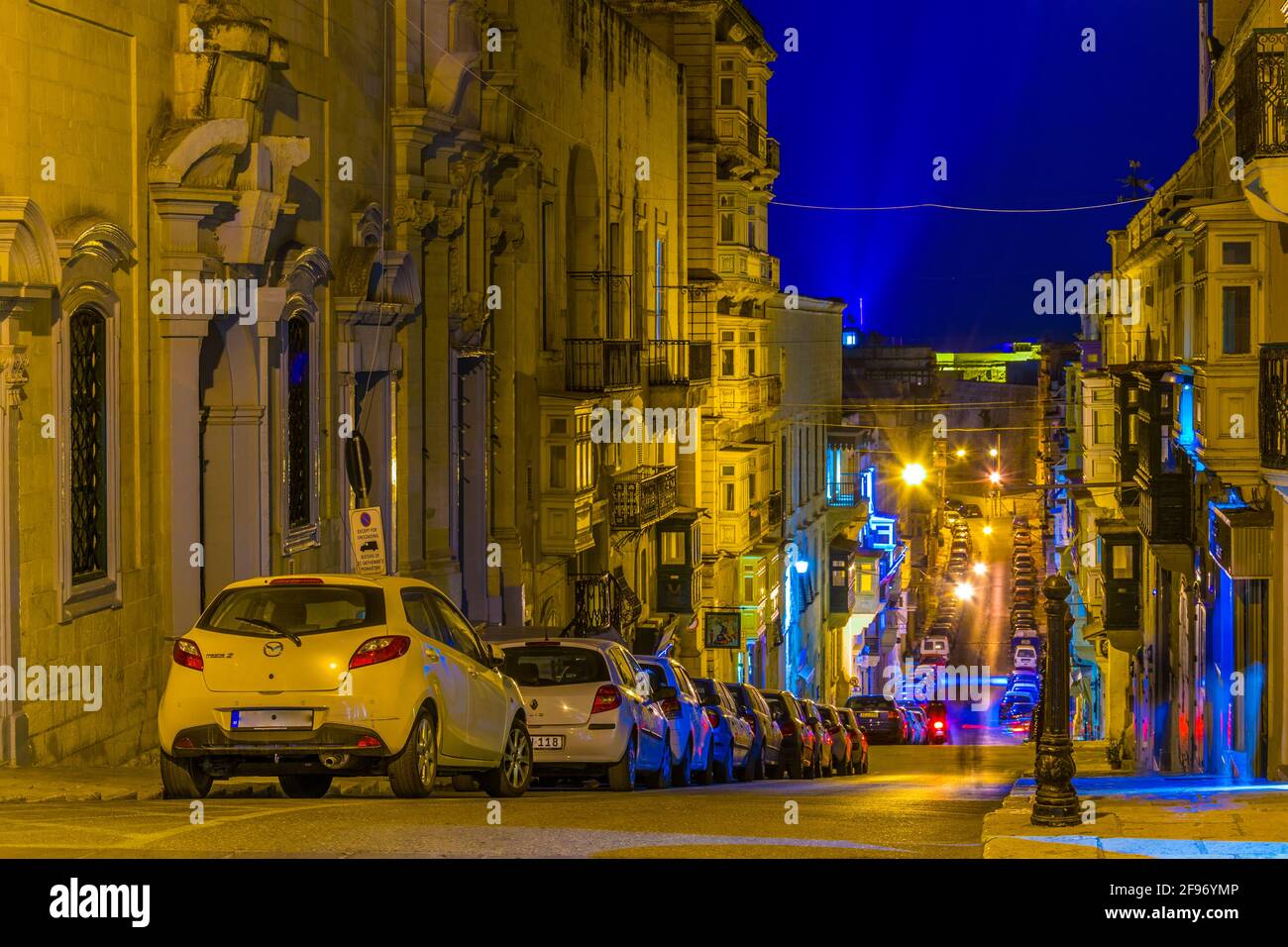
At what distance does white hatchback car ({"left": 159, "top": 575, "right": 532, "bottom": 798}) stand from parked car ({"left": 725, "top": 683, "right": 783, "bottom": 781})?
12878 mm

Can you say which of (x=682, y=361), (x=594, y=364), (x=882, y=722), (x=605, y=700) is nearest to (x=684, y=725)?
(x=605, y=700)

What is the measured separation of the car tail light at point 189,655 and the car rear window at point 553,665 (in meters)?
5.52

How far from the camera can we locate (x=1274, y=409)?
794 inches

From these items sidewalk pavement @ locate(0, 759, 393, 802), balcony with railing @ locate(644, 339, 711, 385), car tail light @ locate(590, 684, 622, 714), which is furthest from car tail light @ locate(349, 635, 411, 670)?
balcony with railing @ locate(644, 339, 711, 385)

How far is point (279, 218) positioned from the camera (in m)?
20.2

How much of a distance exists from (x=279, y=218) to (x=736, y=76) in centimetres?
3068

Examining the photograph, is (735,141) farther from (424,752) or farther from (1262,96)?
(424,752)

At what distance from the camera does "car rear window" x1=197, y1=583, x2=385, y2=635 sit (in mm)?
12406

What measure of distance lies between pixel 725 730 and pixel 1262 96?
9.10m

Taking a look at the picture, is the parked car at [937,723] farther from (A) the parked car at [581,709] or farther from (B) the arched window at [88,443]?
(B) the arched window at [88,443]

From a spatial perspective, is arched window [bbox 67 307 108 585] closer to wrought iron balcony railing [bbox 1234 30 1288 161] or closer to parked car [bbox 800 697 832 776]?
wrought iron balcony railing [bbox 1234 30 1288 161]

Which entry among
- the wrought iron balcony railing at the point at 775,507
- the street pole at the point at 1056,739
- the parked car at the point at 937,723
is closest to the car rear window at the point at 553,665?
the street pole at the point at 1056,739
